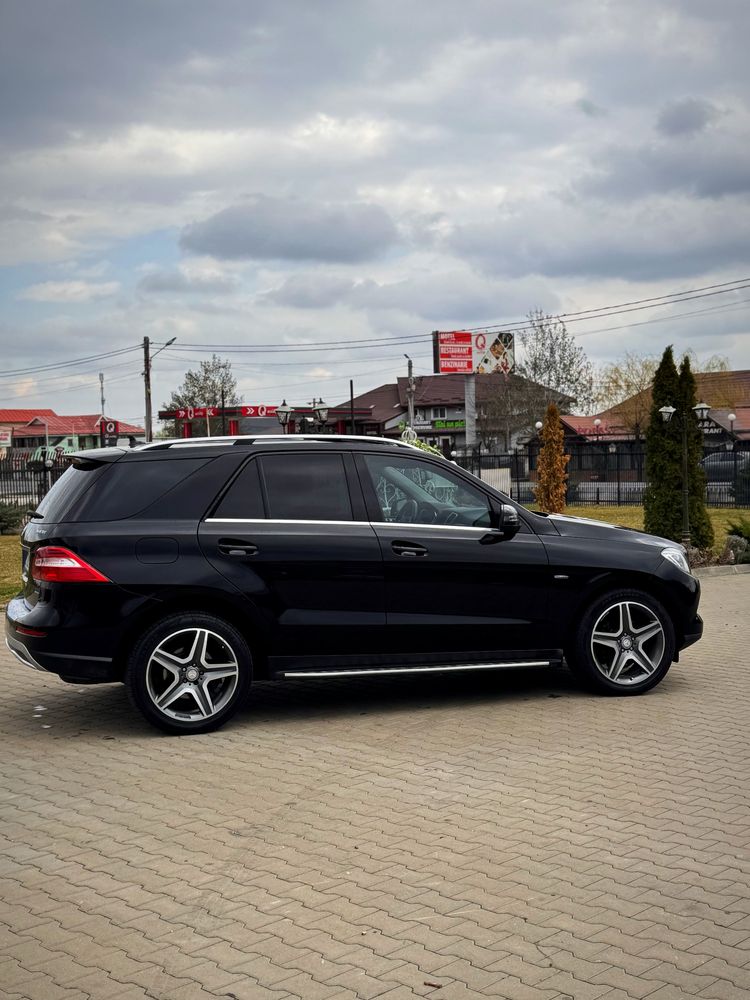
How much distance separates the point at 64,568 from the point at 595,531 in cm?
357

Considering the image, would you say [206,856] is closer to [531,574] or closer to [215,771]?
[215,771]

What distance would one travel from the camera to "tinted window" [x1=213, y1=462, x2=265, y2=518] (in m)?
7.34

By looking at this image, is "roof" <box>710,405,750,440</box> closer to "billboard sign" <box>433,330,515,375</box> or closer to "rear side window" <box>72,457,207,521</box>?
"billboard sign" <box>433,330,515,375</box>

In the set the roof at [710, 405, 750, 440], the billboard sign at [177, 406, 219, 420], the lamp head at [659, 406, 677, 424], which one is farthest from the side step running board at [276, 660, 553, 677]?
the roof at [710, 405, 750, 440]

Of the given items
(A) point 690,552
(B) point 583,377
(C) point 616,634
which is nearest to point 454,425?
(B) point 583,377

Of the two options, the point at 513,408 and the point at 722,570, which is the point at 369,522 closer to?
the point at 722,570

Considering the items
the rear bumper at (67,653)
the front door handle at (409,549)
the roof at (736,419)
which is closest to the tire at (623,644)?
the front door handle at (409,549)

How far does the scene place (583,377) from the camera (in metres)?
68.1

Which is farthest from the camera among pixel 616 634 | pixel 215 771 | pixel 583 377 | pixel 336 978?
pixel 583 377

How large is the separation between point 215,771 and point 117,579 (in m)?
1.34

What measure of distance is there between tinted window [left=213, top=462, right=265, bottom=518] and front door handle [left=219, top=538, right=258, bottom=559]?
0.67ft

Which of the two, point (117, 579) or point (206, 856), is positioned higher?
point (117, 579)

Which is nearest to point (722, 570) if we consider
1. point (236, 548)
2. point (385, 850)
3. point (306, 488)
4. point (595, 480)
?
point (306, 488)

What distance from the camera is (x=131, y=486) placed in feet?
23.8
